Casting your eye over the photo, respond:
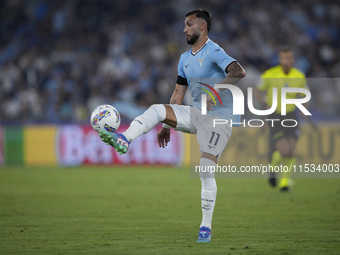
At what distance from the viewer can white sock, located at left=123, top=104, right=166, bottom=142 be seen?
18.8ft

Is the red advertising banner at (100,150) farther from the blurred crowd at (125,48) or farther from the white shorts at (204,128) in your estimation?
the white shorts at (204,128)

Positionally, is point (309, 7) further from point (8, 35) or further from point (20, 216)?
point (20, 216)

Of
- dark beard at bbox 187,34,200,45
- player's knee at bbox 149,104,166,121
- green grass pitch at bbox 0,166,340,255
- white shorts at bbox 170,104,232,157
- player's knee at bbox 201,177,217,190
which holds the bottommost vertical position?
green grass pitch at bbox 0,166,340,255

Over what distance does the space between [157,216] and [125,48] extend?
546 inches

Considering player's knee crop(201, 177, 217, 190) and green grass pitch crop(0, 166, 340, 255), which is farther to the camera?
player's knee crop(201, 177, 217, 190)

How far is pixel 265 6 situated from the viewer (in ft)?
74.1

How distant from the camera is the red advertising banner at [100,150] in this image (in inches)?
651

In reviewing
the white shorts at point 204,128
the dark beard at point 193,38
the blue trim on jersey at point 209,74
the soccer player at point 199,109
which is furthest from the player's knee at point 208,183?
the dark beard at point 193,38

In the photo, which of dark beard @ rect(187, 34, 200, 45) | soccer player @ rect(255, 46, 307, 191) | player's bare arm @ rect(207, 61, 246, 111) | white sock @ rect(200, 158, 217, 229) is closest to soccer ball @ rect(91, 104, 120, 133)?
player's bare arm @ rect(207, 61, 246, 111)

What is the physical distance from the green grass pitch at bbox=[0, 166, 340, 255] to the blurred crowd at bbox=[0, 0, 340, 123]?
494cm

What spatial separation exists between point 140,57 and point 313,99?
21.2ft

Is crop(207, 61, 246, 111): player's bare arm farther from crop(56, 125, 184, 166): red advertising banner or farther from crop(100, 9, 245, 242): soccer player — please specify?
crop(56, 125, 184, 166): red advertising banner

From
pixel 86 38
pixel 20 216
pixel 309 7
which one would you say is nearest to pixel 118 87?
pixel 86 38

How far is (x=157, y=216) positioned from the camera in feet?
27.2
